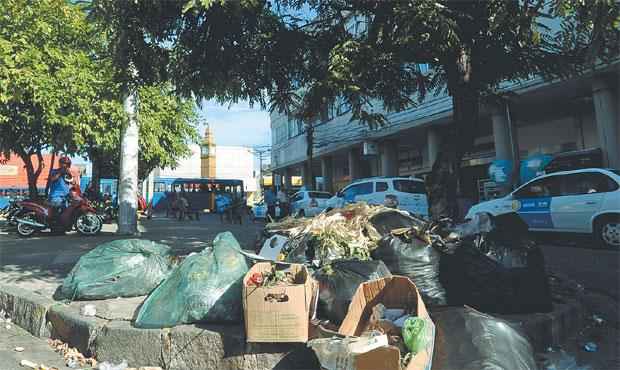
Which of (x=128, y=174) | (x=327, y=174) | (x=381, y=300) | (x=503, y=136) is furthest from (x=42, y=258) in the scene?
(x=327, y=174)

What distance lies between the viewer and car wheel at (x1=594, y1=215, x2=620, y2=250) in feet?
27.3

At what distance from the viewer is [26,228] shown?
426 inches

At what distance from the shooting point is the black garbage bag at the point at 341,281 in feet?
10.4

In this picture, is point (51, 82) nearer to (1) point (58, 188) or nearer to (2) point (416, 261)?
(1) point (58, 188)

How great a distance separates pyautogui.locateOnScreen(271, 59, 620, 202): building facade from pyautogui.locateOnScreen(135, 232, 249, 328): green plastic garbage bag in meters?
4.03

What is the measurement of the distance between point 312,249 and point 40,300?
2635 millimetres

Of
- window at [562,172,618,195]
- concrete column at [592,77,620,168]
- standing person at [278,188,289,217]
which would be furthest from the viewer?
standing person at [278,188,289,217]

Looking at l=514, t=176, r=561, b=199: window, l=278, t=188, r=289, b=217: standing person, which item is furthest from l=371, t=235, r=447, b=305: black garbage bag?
l=278, t=188, r=289, b=217: standing person

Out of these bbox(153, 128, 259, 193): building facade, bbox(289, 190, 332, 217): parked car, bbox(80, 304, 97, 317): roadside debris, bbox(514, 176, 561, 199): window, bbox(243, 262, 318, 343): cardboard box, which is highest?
bbox(153, 128, 259, 193): building facade

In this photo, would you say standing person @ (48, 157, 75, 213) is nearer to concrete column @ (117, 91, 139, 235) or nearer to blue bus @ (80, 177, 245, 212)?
concrete column @ (117, 91, 139, 235)

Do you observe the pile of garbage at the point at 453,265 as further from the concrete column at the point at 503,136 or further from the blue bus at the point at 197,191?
the blue bus at the point at 197,191

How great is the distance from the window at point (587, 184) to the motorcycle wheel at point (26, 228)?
38.7ft

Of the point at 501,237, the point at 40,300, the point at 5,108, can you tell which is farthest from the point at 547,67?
the point at 5,108

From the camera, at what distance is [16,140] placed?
42.9 ft
